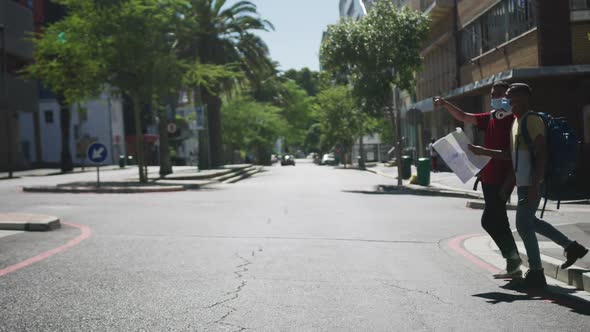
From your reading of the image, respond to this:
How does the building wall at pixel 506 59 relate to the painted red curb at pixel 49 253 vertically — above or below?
above

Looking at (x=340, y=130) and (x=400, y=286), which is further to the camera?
(x=340, y=130)

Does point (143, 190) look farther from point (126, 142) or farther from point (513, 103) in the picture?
point (126, 142)

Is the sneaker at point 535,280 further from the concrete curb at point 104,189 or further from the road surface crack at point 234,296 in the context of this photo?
the concrete curb at point 104,189

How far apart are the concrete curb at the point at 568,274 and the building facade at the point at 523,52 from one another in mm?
13779

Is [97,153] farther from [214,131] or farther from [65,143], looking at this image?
[65,143]

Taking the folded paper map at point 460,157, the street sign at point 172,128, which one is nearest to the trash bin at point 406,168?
the street sign at point 172,128

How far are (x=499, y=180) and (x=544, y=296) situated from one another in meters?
1.20

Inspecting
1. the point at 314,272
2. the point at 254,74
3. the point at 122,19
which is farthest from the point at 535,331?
the point at 254,74

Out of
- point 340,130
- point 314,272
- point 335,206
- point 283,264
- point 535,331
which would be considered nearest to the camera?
point 535,331

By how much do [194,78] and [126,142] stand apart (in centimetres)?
5688

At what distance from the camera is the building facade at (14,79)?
4528 cm

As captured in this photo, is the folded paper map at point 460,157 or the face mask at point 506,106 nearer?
the face mask at point 506,106

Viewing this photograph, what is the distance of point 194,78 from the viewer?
28.3 metres

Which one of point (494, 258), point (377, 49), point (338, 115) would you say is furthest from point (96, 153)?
point (338, 115)
